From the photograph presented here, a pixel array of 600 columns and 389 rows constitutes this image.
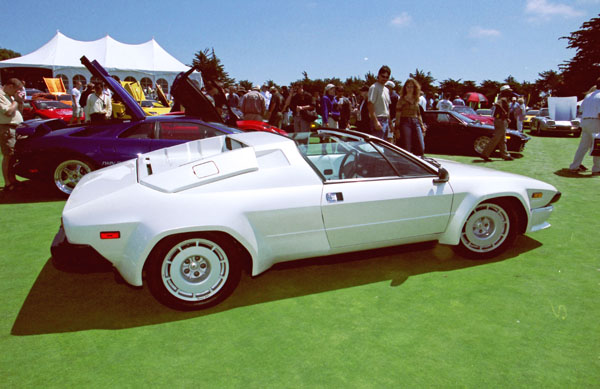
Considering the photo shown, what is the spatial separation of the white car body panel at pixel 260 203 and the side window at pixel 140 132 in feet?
8.48

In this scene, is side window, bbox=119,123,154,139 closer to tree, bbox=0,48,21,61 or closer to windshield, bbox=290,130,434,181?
windshield, bbox=290,130,434,181

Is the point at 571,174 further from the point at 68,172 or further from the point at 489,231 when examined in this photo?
Result: the point at 68,172

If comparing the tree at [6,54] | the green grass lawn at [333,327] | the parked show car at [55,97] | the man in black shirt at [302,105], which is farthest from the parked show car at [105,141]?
the tree at [6,54]

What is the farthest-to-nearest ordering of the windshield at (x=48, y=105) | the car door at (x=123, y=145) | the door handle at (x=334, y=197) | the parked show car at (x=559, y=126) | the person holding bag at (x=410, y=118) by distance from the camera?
1. the parked show car at (x=559, y=126)
2. the windshield at (x=48, y=105)
3. the person holding bag at (x=410, y=118)
4. the car door at (x=123, y=145)
5. the door handle at (x=334, y=197)

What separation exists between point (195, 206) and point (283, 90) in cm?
1078

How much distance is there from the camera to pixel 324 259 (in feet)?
10.7

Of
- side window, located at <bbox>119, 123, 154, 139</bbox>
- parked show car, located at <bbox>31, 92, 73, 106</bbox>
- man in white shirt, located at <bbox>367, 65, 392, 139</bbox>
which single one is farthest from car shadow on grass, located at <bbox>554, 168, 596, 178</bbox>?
parked show car, located at <bbox>31, 92, 73, 106</bbox>

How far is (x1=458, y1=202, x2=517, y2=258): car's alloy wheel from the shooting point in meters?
3.76

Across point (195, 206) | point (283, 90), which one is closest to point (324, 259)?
point (195, 206)

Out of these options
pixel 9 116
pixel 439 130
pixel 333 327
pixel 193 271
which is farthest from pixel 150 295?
pixel 439 130

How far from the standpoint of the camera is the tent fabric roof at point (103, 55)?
84.7 feet

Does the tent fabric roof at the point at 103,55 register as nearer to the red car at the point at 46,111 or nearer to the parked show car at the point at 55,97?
the parked show car at the point at 55,97

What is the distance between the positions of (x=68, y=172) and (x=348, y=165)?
4726 mm

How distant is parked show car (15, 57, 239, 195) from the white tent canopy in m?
22.0
